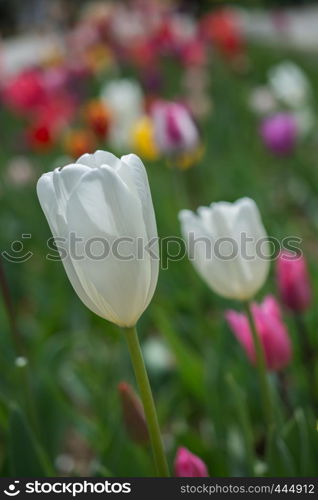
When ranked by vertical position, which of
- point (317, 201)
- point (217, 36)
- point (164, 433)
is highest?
point (217, 36)

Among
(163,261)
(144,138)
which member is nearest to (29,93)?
(144,138)

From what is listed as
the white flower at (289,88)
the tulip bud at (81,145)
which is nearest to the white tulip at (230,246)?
the tulip bud at (81,145)

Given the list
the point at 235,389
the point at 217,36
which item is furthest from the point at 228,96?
the point at 235,389

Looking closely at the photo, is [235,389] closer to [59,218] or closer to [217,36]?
[59,218]

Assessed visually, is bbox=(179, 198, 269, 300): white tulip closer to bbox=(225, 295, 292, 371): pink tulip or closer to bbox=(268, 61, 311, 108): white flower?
bbox=(225, 295, 292, 371): pink tulip

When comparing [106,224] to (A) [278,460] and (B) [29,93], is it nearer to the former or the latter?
(A) [278,460]

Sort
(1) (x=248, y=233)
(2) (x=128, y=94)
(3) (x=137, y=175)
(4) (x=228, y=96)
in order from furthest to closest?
(4) (x=228, y=96) < (2) (x=128, y=94) < (1) (x=248, y=233) < (3) (x=137, y=175)

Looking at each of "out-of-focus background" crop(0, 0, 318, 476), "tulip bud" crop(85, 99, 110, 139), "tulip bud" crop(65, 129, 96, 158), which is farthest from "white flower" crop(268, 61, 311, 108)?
"tulip bud" crop(85, 99, 110, 139)
